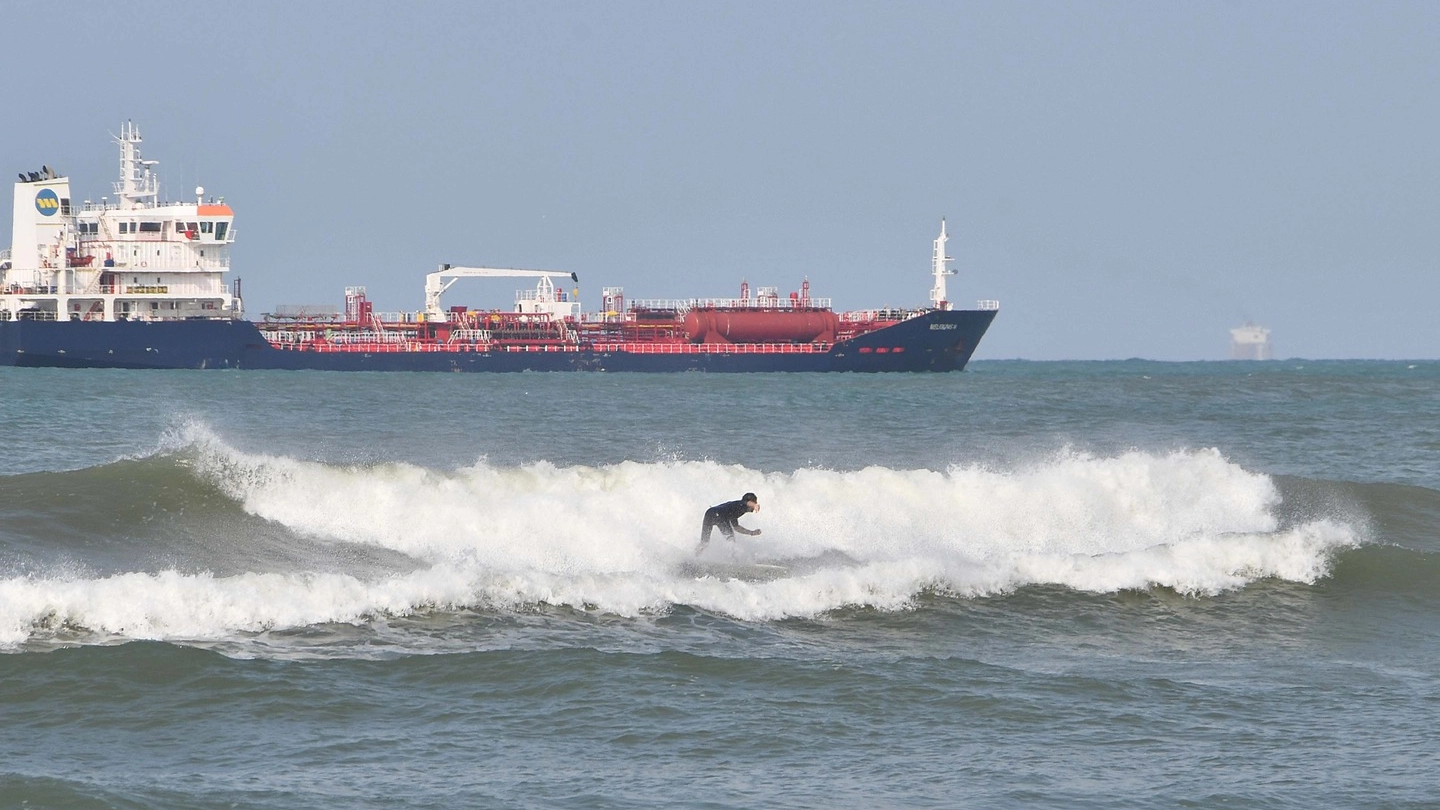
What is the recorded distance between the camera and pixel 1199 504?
2072 centimetres

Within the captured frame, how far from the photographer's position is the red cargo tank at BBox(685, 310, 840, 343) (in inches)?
3162

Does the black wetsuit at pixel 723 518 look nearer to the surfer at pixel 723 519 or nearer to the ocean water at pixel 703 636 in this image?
the surfer at pixel 723 519

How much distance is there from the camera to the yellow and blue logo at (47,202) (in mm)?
76750

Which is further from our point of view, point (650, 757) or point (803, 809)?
point (650, 757)

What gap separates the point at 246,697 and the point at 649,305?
243 ft

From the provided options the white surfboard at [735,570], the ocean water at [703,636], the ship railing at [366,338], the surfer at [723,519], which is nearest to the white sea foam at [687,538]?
the ocean water at [703,636]

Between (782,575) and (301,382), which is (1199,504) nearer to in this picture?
(782,575)

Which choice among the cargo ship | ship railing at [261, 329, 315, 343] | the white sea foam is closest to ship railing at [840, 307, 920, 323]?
the cargo ship

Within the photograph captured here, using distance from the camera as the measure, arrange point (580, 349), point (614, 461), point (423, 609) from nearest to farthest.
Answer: point (423, 609), point (614, 461), point (580, 349)

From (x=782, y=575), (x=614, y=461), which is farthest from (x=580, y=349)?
(x=782, y=575)

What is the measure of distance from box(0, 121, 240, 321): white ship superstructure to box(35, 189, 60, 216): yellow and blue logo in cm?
171

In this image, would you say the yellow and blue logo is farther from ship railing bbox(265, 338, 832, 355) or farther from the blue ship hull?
ship railing bbox(265, 338, 832, 355)

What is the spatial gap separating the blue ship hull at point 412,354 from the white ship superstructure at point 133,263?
1767mm

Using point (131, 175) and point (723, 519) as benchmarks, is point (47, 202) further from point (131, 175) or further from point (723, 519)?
point (723, 519)
